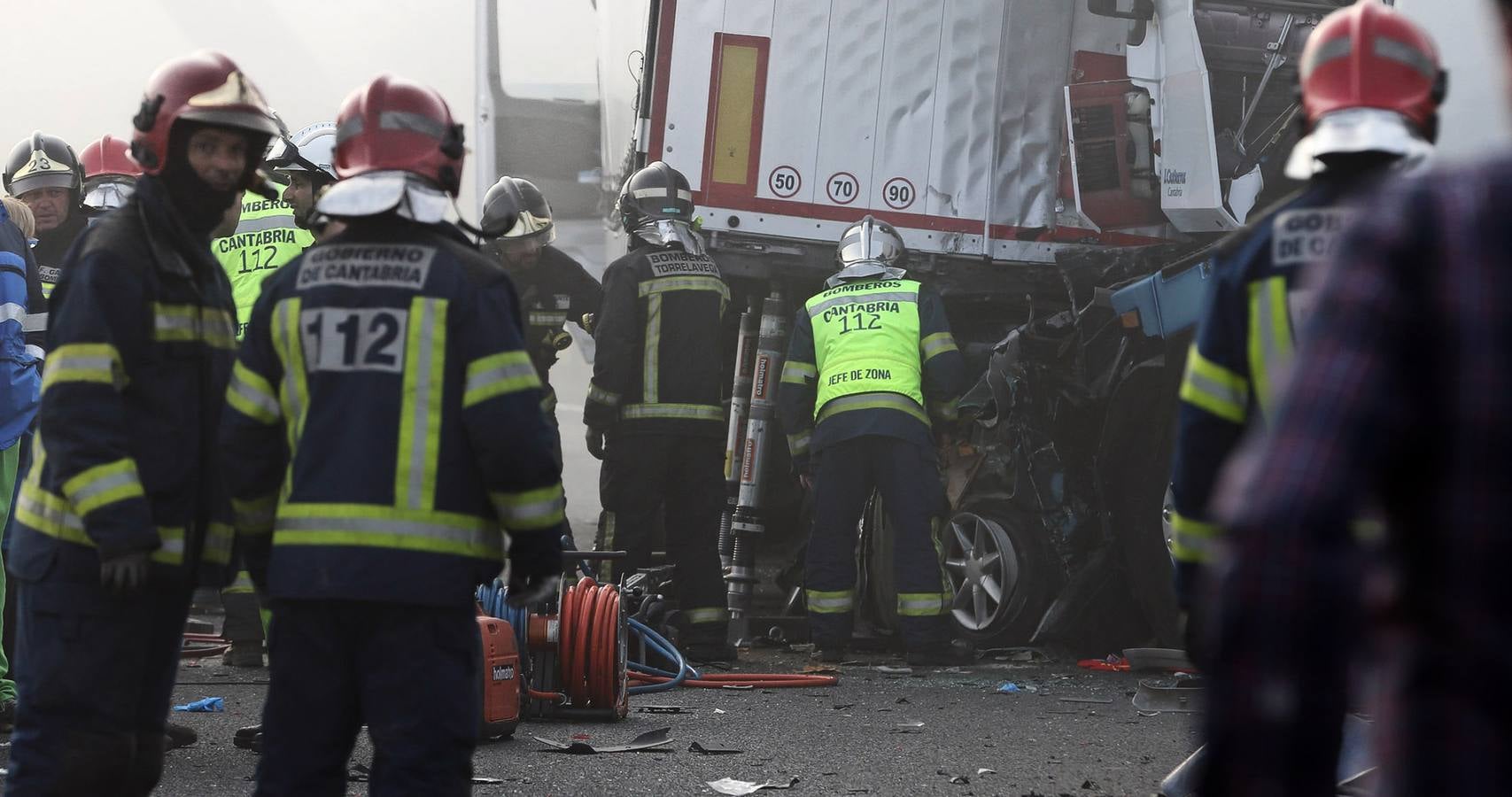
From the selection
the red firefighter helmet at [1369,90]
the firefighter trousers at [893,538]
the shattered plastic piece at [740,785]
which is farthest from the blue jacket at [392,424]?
the firefighter trousers at [893,538]

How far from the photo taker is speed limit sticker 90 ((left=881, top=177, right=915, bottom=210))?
8.93 m

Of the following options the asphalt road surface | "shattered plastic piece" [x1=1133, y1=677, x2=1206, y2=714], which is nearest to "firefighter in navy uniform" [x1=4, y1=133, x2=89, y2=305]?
the asphalt road surface

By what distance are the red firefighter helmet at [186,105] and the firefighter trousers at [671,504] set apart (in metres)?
4.49

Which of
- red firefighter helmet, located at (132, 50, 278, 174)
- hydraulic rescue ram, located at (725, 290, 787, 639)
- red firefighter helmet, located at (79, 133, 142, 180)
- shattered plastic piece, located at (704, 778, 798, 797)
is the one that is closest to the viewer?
red firefighter helmet, located at (132, 50, 278, 174)

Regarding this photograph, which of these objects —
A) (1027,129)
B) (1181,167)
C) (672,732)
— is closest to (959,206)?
(1027,129)

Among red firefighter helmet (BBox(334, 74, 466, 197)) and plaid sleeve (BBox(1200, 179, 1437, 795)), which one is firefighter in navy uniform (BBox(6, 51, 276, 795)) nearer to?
red firefighter helmet (BBox(334, 74, 466, 197))

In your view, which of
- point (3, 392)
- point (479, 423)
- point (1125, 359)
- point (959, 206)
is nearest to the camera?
point (479, 423)

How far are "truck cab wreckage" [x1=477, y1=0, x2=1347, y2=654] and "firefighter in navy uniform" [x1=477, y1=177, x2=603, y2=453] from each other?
636mm

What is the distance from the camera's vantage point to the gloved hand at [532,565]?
305 centimetres

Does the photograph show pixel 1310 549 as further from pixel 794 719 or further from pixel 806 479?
pixel 806 479

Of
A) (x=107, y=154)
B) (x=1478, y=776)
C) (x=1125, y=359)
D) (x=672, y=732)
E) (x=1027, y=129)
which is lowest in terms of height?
(x=672, y=732)

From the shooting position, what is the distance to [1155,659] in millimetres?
6109

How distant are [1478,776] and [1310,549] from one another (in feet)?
0.63

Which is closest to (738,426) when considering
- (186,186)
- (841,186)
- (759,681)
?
(841,186)
